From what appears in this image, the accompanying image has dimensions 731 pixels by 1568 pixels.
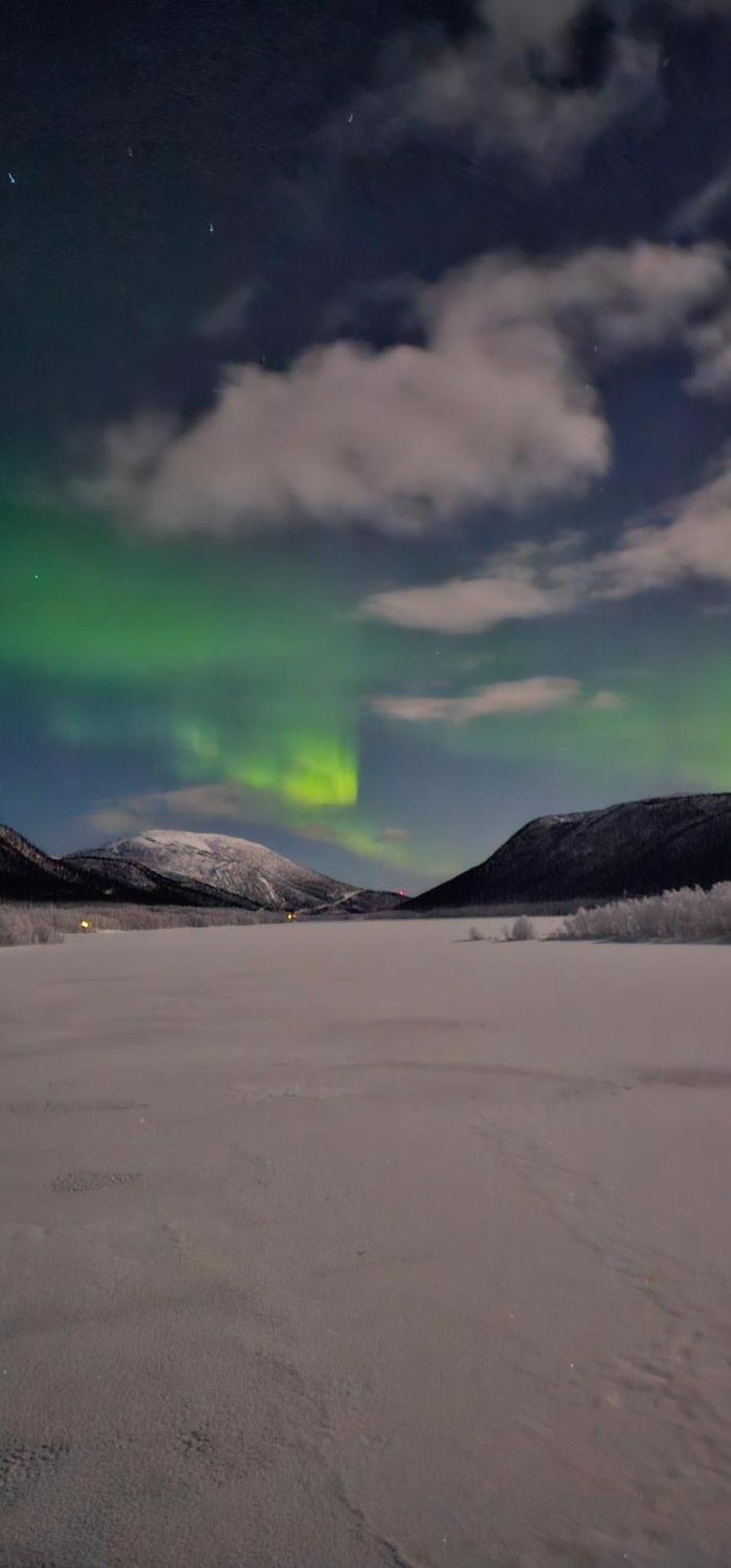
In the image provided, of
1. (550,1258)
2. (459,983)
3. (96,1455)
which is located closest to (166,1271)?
(96,1455)

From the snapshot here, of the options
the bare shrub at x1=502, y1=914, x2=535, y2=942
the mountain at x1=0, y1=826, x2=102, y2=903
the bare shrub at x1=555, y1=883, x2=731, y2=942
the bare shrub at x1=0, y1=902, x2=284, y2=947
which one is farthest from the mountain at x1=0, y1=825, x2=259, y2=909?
the bare shrub at x1=555, y1=883, x2=731, y2=942

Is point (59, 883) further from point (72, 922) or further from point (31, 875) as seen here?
point (72, 922)

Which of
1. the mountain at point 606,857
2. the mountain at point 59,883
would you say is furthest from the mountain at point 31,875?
the mountain at point 606,857

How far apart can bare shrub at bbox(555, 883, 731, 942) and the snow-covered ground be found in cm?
1019

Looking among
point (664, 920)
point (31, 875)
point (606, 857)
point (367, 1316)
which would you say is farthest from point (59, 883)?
point (367, 1316)

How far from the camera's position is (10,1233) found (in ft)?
6.51

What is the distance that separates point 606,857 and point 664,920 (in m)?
72.3

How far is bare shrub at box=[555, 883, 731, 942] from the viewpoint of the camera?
43.4 feet

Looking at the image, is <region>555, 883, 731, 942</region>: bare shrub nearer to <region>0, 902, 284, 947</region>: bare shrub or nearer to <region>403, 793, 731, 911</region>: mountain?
<region>0, 902, 284, 947</region>: bare shrub

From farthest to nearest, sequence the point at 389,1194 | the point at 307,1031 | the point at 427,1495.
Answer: the point at 307,1031, the point at 389,1194, the point at 427,1495

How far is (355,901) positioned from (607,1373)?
174 metres

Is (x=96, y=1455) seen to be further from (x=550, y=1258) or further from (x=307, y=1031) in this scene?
(x=307, y=1031)

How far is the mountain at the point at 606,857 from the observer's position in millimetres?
70756

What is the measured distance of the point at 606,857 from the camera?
84.1 meters
